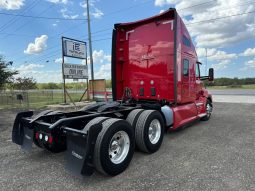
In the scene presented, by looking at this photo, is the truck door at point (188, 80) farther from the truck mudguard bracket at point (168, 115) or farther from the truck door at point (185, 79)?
the truck mudguard bracket at point (168, 115)

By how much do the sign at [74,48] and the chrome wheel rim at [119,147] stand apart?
1059cm

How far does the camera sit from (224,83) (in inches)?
2137

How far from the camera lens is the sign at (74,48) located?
525 inches

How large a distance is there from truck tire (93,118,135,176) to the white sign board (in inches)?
419

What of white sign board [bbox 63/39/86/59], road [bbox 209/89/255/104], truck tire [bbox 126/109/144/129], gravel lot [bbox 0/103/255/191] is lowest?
gravel lot [bbox 0/103/255/191]

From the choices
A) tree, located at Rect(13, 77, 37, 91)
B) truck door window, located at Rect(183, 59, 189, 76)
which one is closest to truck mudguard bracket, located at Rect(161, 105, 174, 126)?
truck door window, located at Rect(183, 59, 189, 76)

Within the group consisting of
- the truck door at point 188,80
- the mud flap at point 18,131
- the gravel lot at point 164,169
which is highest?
the truck door at point 188,80

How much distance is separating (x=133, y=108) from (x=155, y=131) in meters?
0.78

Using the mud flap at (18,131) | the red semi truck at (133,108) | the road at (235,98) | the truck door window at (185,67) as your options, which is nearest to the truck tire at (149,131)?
the red semi truck at (133,108)

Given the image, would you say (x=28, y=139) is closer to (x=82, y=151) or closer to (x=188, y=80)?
(x=82, y=151)

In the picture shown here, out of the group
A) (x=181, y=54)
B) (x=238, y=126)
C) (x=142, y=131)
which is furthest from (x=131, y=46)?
(x=238, y=126)

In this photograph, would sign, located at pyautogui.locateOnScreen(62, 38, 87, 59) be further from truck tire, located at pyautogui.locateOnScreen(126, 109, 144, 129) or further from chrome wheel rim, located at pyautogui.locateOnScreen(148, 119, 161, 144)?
chrome wheel rim, located at pyautogui.locateOnScreen(148, 119, 161, 144)

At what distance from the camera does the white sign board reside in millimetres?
13344

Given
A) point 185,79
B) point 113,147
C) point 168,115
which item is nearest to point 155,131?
point 168,115
